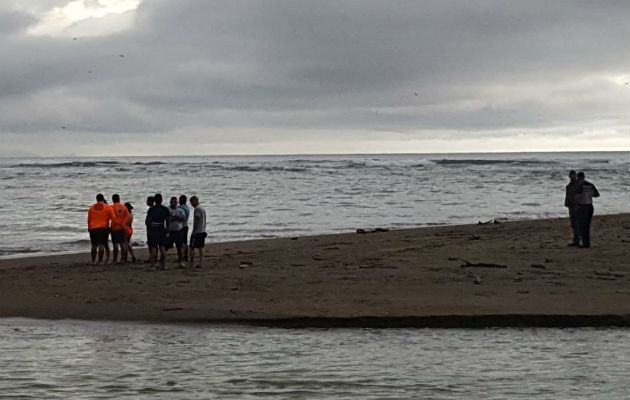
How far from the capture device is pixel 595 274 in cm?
1392

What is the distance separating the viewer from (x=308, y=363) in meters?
9.54

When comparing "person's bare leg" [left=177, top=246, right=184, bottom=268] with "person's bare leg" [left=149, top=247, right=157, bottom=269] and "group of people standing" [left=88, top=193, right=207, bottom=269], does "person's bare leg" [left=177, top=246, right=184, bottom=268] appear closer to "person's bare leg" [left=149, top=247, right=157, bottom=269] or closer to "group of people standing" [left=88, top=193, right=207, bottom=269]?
"group of people standing" [left=88, top=193, right=207, bottom=269]

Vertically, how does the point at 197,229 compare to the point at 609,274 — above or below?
above

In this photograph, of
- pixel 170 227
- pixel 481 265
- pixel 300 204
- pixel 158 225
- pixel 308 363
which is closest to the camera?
pixel 308 363

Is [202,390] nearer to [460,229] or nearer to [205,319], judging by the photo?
[205,319]

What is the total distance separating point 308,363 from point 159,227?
705 centimetres

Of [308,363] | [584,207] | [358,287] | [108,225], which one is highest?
[584,207]

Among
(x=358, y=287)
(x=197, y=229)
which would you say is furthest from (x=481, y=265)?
(x=197, y=229)

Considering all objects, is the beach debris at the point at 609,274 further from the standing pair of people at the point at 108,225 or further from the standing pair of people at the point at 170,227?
the standing pair of people at the point at 108,225

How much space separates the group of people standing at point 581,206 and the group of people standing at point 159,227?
23.9ft

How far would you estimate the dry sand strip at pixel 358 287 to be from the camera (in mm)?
11602

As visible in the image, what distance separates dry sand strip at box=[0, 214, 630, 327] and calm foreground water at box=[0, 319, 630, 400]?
41 cm

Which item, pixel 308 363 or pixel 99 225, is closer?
pixel 308 363

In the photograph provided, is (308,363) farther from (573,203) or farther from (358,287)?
(573,203)
